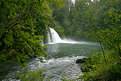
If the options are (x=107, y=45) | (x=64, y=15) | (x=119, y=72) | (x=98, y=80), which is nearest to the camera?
(x=119, y=72)

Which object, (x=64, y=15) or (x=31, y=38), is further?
(x=64, y=15)

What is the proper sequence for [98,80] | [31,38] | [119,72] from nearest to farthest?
[31,38] < [119,72] < [98,80]

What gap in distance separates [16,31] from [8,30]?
0.50ft

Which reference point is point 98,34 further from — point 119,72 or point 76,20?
point 76,20

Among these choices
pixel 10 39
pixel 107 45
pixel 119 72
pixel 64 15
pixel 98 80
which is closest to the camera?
pixel 10 39

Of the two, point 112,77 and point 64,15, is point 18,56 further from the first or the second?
point 64,15

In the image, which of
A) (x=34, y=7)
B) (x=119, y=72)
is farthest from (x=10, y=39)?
(x=119, y=72)

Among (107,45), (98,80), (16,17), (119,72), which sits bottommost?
(98,80)

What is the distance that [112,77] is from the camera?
11.0ft

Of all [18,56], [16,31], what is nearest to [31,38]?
[16,31]

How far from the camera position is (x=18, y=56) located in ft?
8.68

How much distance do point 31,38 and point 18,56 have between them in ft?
1.68

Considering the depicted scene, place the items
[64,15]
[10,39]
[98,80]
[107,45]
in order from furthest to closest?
[64,15] < [107,45] < [98,80] < [10,39]

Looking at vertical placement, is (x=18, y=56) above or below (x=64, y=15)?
below
